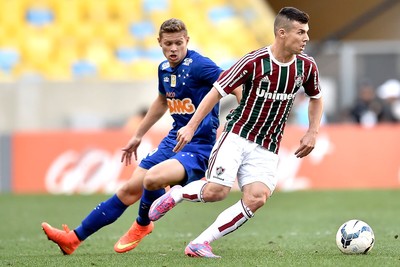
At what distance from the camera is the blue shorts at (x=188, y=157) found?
825cm

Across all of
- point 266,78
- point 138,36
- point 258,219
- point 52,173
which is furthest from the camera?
point 138,36

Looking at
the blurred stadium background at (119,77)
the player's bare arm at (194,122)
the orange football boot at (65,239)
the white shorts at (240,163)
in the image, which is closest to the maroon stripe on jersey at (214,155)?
the white shorts at (240,163)

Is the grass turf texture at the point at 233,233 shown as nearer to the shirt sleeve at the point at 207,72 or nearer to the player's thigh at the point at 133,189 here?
the player's thigh at the point at 133,189

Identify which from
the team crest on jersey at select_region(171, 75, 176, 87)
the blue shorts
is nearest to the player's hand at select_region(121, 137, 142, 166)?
the blue shorts

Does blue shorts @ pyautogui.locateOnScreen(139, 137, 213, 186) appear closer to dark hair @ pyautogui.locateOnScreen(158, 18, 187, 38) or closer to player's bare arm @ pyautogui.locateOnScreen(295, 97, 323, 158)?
player's bare arm @ pyautogui.locateOnScreen(295, 97, 323, 158)

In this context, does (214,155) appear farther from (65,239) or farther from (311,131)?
(65,239)

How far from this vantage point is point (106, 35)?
21.7 metres

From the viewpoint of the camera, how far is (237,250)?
28.6 ft

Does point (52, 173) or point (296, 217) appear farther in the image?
point (52, 173)

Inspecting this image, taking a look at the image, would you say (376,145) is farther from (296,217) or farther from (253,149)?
(253,149)

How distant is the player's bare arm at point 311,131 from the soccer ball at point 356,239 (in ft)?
2.33

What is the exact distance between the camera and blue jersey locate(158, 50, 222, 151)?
27.4ft

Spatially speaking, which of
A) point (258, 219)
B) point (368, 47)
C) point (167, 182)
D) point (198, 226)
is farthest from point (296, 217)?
point (368, 47)

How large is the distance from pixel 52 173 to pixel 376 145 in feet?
18.7
